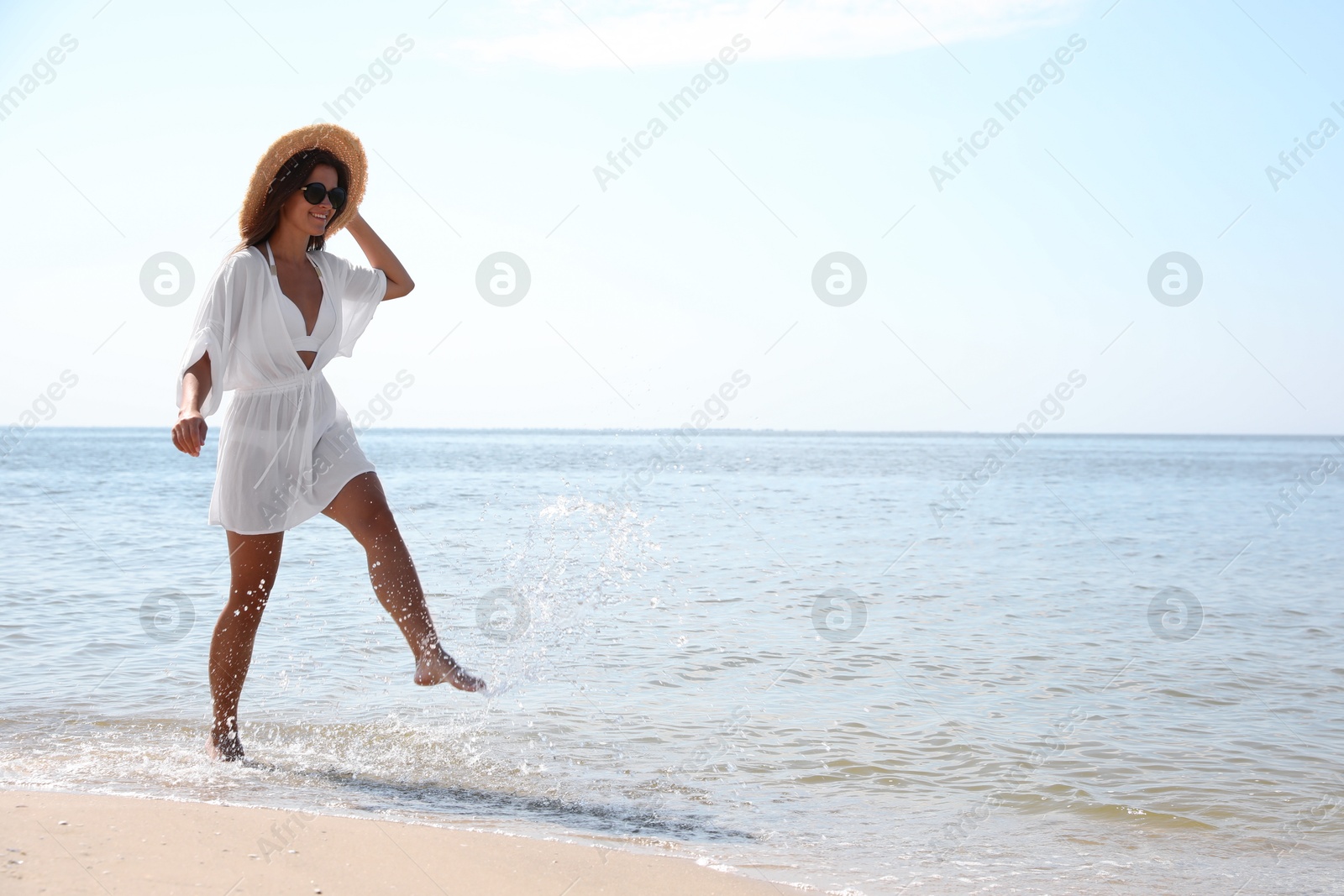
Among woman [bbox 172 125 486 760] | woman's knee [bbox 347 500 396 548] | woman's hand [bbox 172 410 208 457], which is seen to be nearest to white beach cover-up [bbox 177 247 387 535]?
woman [bbox 172 125 486 760]

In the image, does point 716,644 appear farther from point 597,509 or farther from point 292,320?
point 597,509

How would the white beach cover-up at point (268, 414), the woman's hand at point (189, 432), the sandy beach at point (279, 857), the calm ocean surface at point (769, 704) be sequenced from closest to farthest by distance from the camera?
the sandy beach at point (279, 857) → the woman's hand at point (189, 432) → the calm ocean surface at point (769, 704) → the white beach cover-up at point (268, 414)

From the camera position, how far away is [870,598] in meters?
7.80

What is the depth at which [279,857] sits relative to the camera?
2.65 meters

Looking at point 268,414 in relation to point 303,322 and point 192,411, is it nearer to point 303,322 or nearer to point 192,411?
point 303,322

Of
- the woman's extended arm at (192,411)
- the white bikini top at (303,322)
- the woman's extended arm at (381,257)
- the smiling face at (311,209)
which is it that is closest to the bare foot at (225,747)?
the woman's extended arm at (192,411)

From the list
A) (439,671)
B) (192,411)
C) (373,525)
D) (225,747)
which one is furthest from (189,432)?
(225,747)

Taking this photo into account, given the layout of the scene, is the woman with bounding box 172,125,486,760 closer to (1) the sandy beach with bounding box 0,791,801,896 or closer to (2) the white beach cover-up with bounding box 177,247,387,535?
(2) the white beach cover-up with bounding box 177,247,387,535

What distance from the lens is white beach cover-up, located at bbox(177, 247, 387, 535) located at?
3465 millimetres

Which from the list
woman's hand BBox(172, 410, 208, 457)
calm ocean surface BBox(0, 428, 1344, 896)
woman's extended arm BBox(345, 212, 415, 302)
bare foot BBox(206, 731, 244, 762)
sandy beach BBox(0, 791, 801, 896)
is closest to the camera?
sandy beach BBox(0, 791, 801, 896)

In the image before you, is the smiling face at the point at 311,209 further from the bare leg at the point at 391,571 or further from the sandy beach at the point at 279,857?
the sandy beach at the point at 279,857

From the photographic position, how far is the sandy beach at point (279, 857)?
8.12 feet

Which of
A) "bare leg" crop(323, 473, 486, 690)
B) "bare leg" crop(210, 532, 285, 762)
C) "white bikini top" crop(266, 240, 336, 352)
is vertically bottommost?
"bare leg" crop(210, 532, 285, 762)

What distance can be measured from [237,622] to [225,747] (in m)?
0.45
